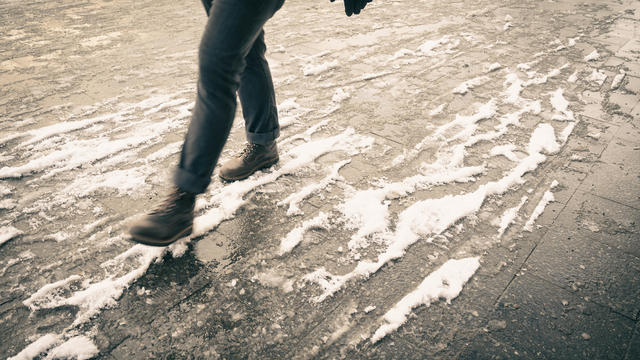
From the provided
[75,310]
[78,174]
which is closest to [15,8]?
[78,174]

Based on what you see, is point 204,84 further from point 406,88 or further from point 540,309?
point 406,88

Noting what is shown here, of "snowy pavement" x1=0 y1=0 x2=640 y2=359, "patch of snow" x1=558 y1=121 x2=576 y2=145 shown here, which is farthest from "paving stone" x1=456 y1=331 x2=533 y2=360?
"patch of snow" x1=558 y1=121 x2=576 y2=145

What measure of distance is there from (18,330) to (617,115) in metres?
3.68

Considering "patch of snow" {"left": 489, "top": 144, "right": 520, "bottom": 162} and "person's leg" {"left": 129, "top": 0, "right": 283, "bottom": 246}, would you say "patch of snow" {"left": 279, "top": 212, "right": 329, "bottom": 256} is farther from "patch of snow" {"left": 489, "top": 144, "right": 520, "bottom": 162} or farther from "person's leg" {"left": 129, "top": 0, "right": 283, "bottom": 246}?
"patch of snow" {"left": 489, "top": 144, "right": 520, "bottom": 162}

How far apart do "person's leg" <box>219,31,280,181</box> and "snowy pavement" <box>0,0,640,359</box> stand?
9 centimetres

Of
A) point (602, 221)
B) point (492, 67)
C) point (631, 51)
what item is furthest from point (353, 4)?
point (631, 51)

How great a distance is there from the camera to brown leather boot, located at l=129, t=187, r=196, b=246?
64.4 inches

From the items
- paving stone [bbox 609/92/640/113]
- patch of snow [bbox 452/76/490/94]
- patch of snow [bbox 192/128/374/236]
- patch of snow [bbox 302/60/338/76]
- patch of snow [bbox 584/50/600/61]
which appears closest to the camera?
patch of snow [bbox 192/128/374/236]

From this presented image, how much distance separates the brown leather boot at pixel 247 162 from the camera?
2131mm

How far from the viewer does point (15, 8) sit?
515 cm

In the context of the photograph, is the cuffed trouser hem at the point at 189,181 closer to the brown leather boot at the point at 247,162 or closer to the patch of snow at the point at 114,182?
the brown leather boot at the point at 247,162

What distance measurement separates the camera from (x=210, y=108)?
1.54 metres

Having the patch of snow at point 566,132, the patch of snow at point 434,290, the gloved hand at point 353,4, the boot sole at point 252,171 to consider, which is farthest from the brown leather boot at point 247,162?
the patch of snow at point 566,132

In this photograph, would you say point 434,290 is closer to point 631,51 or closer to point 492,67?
point 492,67
